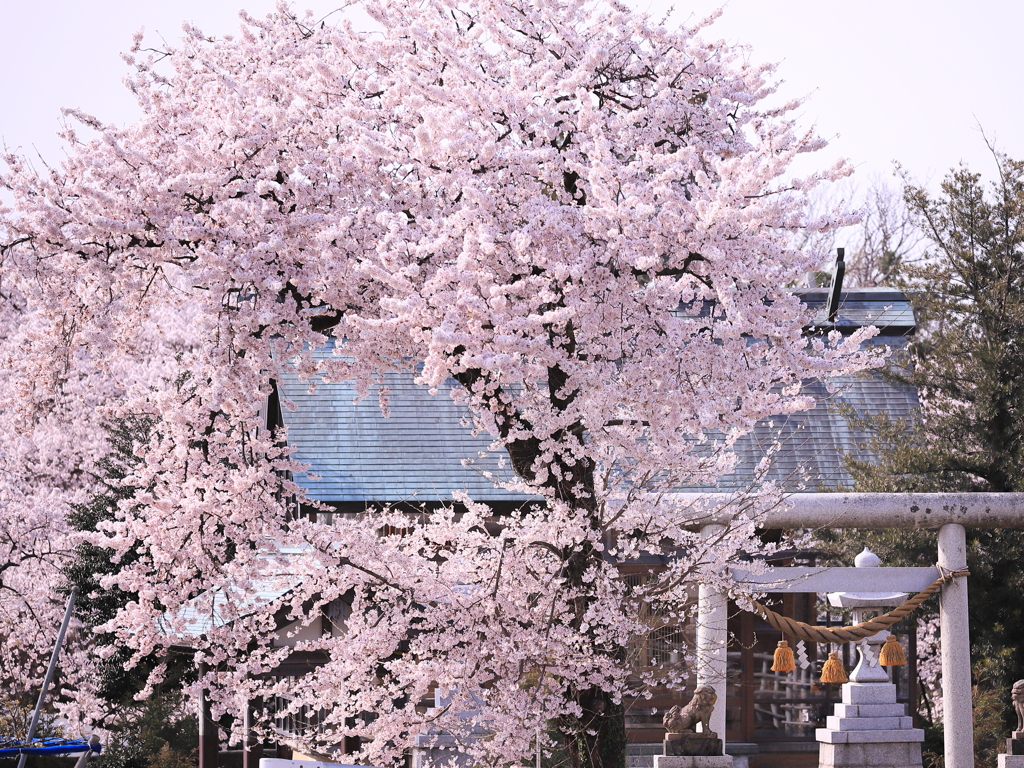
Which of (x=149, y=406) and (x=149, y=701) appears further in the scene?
(x=149, y=701)

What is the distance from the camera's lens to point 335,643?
7410mm

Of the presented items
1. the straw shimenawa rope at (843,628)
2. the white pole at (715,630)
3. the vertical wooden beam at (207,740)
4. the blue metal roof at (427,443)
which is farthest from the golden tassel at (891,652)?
the vertical wooden beam at (207,740)

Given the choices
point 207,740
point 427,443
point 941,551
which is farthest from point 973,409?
point 207,740

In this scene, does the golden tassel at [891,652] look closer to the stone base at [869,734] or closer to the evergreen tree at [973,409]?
the stone base at [869,734]

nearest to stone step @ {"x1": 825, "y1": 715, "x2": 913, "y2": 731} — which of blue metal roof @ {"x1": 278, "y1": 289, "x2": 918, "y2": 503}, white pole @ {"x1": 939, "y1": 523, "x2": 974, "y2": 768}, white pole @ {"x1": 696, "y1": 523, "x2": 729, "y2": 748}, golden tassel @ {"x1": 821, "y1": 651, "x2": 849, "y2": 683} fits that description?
white pole @ {"x1": 939, "y1": 523, "x2": 974, "y2": 768}

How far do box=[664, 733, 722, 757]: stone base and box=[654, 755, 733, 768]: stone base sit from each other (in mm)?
49

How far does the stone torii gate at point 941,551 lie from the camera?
11.0 metres

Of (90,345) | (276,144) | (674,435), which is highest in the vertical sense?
(276,144)

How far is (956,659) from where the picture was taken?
11281 mm

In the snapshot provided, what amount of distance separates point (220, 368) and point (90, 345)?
3.16 feet

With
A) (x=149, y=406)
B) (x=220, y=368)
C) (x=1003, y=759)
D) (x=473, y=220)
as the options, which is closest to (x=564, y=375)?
(x=473, y=220)

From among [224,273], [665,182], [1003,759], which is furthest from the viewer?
[1003,759]

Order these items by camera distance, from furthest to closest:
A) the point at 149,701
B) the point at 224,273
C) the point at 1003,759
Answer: the point at 149,701 → the point at 1003,759 → the point at 224,273

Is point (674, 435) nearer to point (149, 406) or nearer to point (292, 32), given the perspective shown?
point (149, 406)
